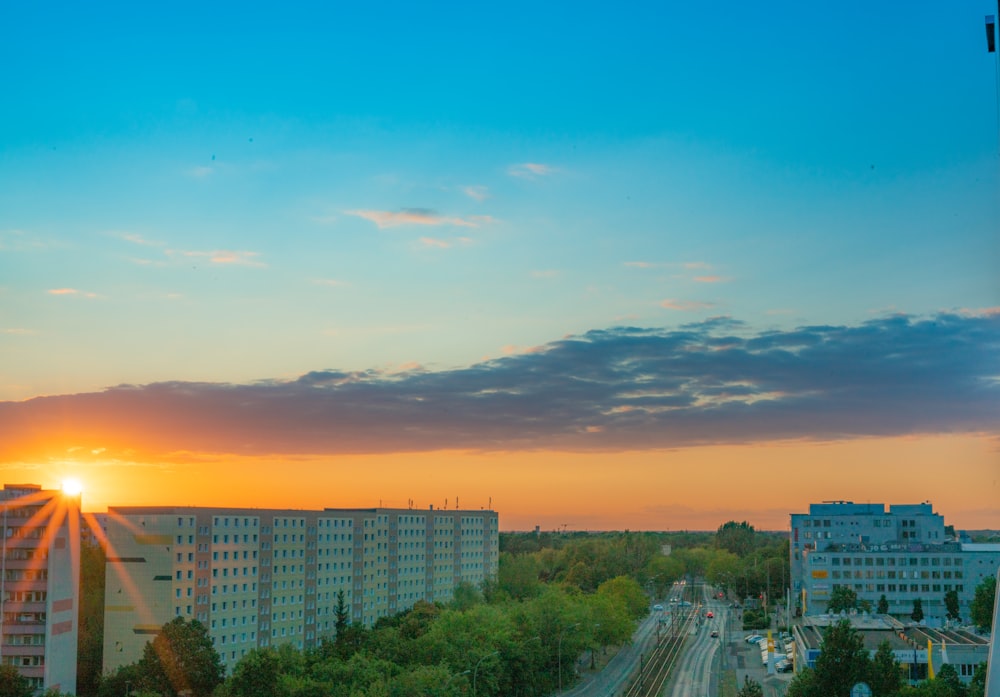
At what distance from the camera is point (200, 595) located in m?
70.8

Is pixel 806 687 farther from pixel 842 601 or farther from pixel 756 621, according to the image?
pixel 756 621

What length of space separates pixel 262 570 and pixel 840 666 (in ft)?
147

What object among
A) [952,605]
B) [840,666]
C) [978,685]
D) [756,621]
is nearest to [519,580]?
[756,621]

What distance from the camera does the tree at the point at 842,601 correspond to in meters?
106

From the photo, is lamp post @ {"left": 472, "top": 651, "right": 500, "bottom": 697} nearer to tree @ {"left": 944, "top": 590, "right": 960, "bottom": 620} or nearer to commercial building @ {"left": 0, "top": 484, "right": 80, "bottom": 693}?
commercial building @ {"left": 0, "top": 484, "right": 80, "bottom": 693}

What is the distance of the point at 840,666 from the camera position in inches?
2013

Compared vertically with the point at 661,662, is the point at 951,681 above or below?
above

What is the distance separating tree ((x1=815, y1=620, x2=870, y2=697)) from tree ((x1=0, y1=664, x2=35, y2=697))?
3988 cm

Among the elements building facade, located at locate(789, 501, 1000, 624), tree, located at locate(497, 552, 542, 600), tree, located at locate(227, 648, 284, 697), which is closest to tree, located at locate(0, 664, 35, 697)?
tree, located at locate(227, 648, 284, 697)

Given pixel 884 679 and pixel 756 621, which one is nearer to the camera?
pixel 884 679

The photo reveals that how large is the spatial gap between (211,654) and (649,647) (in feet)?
180

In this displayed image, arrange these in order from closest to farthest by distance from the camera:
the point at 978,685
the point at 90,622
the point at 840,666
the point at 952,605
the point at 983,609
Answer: the point at 978,685, the point at 840,666, the point at 90,622, the point at 983,609, the point at 952,605

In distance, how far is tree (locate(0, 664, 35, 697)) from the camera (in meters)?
51.5

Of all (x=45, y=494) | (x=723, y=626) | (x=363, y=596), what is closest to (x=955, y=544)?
(x=723, y=626)
